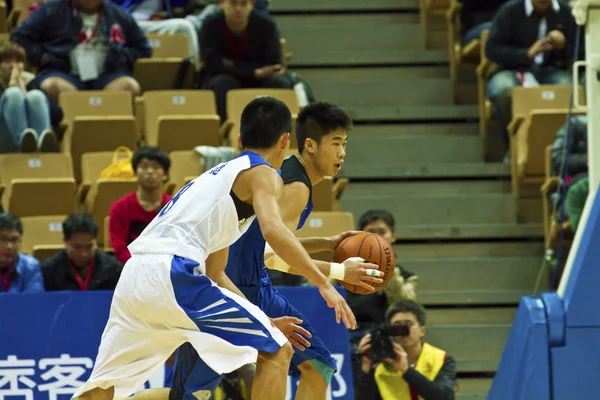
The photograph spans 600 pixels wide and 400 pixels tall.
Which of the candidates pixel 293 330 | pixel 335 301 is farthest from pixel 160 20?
pixel 335 301

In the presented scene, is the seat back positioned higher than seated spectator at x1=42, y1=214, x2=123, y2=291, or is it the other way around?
the seat back

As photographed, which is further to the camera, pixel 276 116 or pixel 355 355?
pixel 355 355

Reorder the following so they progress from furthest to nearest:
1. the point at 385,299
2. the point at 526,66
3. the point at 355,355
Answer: the point at 526,66 → the point at 385,299 → the point at 355,355

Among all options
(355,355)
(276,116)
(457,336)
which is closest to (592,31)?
(276,116)

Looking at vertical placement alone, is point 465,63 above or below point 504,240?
above

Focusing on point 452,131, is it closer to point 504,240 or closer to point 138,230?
point 504,240

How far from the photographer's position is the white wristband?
196 inches

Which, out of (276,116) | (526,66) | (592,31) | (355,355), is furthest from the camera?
(526,66)

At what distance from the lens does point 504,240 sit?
9.52m

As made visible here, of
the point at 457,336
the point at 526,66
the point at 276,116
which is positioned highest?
the point at 276,116

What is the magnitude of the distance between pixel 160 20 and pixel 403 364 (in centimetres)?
536

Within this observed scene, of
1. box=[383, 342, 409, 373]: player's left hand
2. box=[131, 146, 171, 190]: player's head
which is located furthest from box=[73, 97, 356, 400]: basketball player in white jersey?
box=[131, 146, 171, 190]: player's head

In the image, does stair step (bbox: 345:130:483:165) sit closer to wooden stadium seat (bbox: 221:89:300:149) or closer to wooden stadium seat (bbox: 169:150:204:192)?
wooden stadium seat (bbox: 221:89:300:149)

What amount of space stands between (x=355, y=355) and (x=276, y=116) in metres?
2.55
